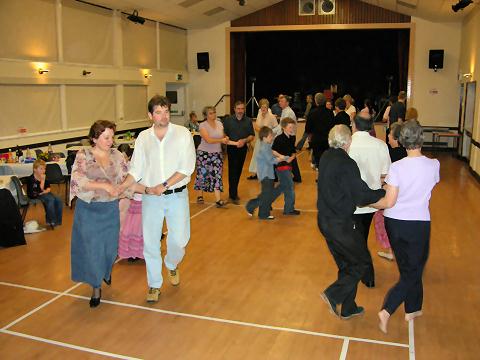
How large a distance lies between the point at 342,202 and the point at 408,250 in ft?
1.76

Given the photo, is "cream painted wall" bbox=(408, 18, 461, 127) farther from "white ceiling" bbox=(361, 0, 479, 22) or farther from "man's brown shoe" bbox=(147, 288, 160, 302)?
"man's brown shoe" bbox=(147, 288, 160, 302)

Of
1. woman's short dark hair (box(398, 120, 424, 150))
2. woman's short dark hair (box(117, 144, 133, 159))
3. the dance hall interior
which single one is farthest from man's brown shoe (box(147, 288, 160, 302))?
woman's short dark hair (box(117, 144, 133, 159))

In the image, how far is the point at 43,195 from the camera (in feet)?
23.1

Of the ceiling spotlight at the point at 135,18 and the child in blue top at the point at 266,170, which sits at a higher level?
the ceiling spotlight at the point at 135,18

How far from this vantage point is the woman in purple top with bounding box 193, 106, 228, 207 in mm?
7801

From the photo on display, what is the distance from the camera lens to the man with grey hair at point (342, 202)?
144 inches

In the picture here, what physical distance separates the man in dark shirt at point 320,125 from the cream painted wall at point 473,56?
3.70 meters

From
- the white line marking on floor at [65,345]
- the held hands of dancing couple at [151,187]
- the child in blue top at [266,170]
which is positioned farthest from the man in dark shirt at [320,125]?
the white line marking on floor at [65,345]

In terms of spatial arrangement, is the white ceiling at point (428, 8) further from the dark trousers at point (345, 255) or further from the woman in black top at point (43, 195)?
the dark trousers at point (345, 255)

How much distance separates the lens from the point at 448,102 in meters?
15.5

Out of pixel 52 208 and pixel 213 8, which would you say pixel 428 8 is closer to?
pixel 213 8

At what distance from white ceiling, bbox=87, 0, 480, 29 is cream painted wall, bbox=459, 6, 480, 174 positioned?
0.31 metres

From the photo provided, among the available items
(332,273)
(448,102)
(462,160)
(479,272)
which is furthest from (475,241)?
(448,102)

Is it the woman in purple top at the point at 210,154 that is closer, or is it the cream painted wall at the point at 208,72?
the woman in purple top at the point at 210,154
